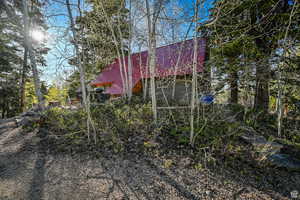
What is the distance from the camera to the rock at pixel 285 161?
2.37 meters

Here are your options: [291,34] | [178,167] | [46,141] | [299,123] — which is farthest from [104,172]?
[291,34]

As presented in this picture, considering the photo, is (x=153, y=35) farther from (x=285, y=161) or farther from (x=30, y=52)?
(x=30, y=52)

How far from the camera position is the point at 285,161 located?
Answer: 2445mm

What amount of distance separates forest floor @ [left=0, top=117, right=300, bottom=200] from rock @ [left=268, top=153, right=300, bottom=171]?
0.12m

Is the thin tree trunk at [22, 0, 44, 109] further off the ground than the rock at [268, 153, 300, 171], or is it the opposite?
the thin tree trunk at [22, 0, 44, 109]

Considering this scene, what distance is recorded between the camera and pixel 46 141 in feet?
10.9

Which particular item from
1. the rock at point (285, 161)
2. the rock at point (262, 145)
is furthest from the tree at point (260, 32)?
the rock at point (285, 161)

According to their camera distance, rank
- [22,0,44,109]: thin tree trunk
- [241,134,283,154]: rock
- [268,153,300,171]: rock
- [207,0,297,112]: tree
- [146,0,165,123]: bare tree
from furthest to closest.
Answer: [22,0,44,109]: thin tree trunk → [146,0,165,123]: bare tree → [207,0,297,112]: tree → [241,134,283,154]: rock → [268,153,300,171]: rock

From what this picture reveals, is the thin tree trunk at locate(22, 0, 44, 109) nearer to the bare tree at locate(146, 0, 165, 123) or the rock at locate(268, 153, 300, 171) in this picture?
the bare tree at locate(146, 0, 165, 123)

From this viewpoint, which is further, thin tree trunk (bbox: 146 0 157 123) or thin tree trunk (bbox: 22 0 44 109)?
thin tree trunk (bbox: 22 0 44 109)

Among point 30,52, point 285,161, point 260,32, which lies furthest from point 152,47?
point 30,52

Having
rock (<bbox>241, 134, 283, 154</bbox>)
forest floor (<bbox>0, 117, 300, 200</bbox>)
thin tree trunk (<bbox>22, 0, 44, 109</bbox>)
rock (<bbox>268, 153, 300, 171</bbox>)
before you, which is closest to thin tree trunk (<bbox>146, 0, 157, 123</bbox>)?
Result: forest floor (<bbox>0, 117, 300, 200</bbox>)

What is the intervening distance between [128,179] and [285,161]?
3046 mm

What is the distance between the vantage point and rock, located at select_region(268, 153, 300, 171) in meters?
2.37
